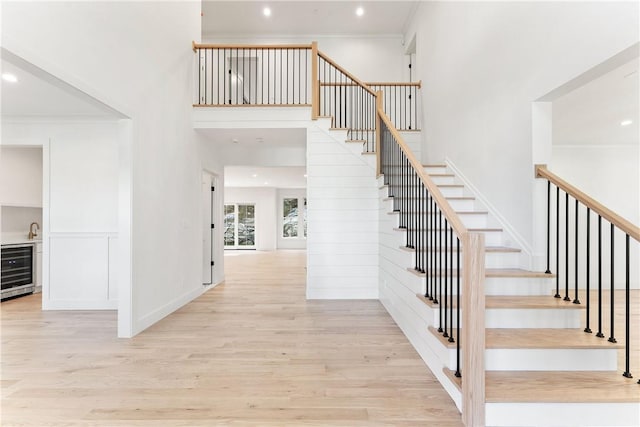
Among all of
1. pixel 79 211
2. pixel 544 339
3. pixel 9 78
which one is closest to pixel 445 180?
pixel 544 339

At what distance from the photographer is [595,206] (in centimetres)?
231

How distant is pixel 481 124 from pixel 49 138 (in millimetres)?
5529

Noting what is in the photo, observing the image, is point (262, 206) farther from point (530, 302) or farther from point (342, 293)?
point (530, 302)

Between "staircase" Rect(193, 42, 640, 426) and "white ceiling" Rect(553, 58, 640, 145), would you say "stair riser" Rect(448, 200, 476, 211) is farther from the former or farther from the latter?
"white ceiling" Rect(553, 58, 640, 145)

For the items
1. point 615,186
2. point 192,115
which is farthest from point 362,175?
point 615,186

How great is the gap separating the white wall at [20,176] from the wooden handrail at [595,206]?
6930mm

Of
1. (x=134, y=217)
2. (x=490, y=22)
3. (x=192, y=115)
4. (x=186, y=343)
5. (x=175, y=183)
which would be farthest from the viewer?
(x=192, y=115)

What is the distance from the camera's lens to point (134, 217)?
3383 mm

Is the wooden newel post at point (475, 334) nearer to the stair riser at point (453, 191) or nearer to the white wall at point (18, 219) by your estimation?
the stair riser at point (453, 191)

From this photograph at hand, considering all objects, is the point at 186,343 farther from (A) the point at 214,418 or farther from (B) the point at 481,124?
(B) the point at 481,124

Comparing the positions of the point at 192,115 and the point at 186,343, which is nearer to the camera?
the point at 186,343

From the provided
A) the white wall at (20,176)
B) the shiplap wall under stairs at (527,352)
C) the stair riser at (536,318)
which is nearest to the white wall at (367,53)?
the white wall at (20,176)

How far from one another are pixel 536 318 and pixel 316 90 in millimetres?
4038

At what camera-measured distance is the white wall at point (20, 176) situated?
5.04m
